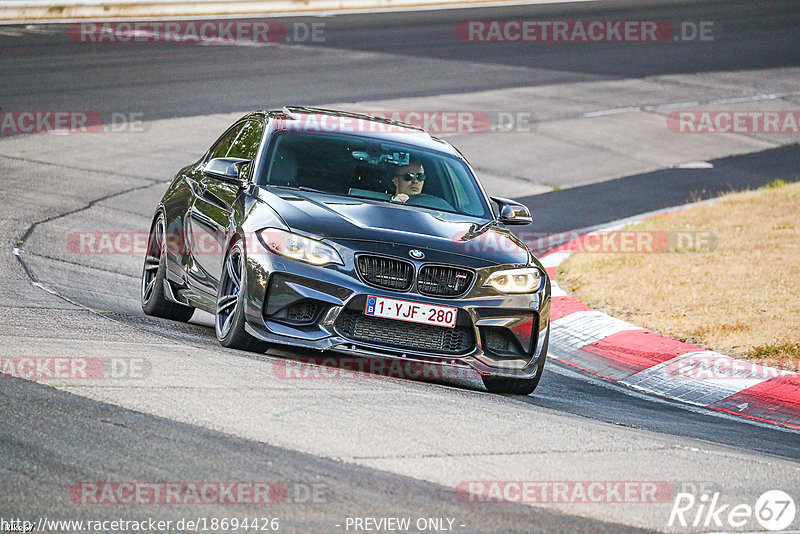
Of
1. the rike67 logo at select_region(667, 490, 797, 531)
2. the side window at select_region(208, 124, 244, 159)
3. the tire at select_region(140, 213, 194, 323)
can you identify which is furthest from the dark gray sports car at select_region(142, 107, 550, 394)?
the rike67 logo at select_region(667, 490, 797, 531)

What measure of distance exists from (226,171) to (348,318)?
1.66 meters

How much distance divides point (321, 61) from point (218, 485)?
21779 mm

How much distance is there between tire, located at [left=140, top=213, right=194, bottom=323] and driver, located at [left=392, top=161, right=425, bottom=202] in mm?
2029

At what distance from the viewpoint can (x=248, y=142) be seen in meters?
9.39

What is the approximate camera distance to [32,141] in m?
17.9

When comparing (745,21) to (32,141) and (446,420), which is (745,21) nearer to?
(32,141)

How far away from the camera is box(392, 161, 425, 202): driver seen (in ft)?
28.8

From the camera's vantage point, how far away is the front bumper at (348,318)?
24.7 ft

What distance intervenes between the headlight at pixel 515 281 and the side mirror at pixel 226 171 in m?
1.97
